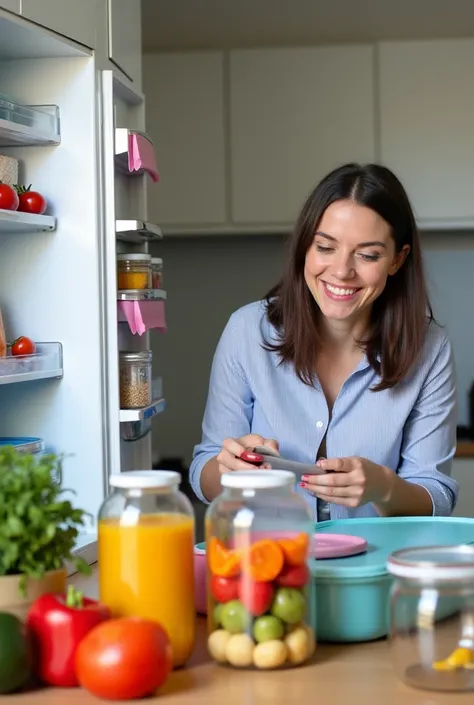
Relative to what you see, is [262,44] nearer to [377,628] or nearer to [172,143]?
[172,143]

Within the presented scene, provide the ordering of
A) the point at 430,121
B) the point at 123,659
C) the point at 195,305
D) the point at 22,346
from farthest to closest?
the point at 195,305 → the point at 430,121 → the point at 22,346 → the point at 123,659

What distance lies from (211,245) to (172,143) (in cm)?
54

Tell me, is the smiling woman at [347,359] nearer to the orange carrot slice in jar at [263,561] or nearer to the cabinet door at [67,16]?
the cabinet door at [67,16]

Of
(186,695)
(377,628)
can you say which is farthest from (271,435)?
(186,695)

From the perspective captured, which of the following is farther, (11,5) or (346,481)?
(11,5)

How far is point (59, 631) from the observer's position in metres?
1.01

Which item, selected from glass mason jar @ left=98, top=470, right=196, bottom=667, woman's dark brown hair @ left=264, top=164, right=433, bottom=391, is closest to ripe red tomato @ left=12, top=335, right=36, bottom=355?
woman's dark brown hair @ left=264, top=164, right=433, bottom=391

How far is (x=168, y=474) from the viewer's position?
1.07 metres

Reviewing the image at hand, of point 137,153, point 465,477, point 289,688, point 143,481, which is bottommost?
point 465,477

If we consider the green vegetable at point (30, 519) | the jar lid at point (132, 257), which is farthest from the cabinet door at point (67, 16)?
the green vegetable at point (30, 519)

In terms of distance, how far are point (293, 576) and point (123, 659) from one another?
0.20 metres

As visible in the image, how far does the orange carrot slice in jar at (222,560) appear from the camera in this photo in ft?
3.46

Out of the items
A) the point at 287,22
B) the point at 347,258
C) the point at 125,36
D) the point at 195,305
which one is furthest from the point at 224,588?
the point at 195,305

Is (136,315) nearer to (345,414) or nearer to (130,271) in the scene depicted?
(130,271)
